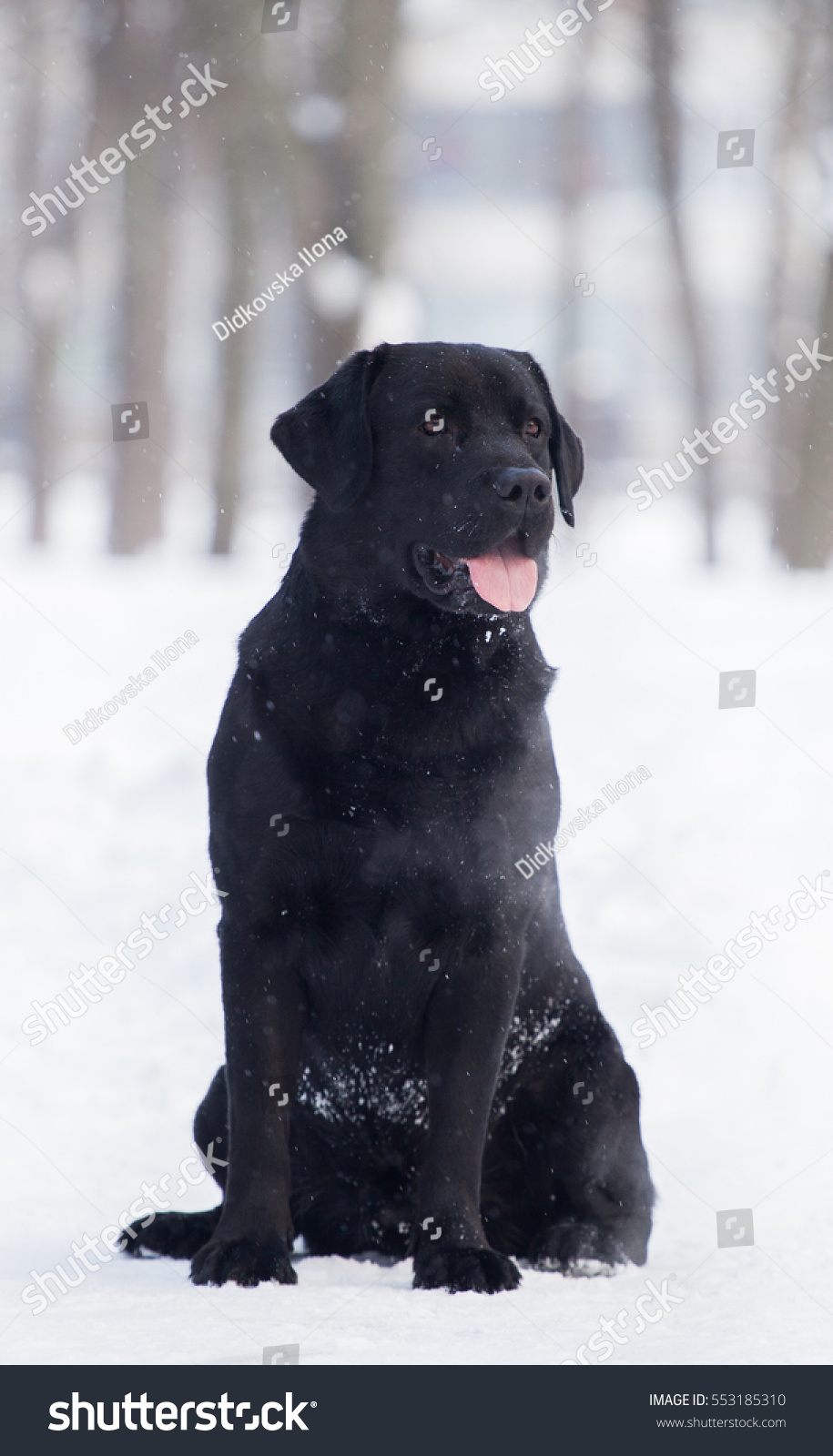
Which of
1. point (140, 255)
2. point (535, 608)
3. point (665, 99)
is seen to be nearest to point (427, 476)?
point (535, 608)

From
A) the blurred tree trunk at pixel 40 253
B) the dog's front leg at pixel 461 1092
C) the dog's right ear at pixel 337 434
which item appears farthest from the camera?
the blurred tree trunk at pixel 40 253

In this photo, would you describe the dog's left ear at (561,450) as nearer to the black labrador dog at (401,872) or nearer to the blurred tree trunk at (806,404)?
the black labrador dog at (401,872)

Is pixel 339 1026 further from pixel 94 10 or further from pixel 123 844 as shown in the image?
pixel 94 10

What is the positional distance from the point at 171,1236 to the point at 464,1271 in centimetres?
74

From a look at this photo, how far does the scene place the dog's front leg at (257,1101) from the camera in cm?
273

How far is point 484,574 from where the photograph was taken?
290cm

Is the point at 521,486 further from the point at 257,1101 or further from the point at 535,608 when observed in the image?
the point at 257,1101

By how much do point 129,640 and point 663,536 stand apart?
6.63m

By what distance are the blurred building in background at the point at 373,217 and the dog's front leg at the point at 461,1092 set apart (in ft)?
17.1

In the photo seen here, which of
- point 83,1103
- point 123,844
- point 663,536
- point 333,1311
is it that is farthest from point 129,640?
point 663,536

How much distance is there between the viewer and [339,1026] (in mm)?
2895

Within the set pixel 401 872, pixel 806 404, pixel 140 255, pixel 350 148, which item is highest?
pixel 140 255

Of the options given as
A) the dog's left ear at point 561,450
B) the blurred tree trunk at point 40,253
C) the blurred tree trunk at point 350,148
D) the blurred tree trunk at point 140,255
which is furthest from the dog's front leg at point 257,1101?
the blurred tree trunk at point 40,253

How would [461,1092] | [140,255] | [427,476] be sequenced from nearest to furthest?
[461,1092] < [427,476] < [140,255]
